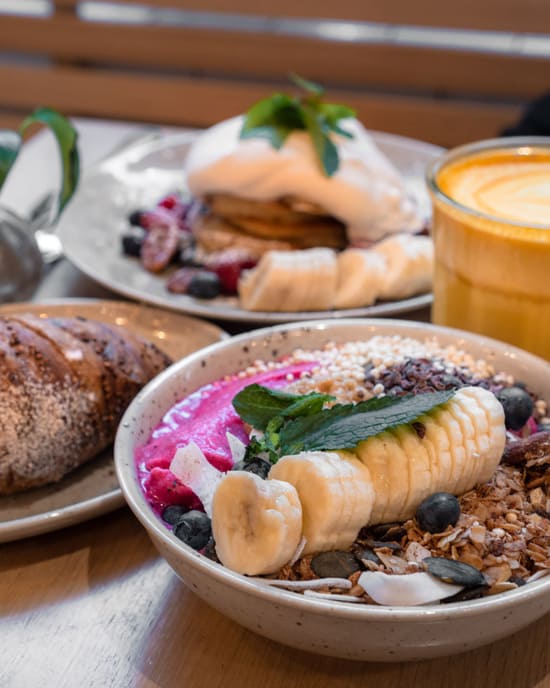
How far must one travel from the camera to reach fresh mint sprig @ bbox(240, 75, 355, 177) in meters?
1.92

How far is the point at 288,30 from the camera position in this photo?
380 cm

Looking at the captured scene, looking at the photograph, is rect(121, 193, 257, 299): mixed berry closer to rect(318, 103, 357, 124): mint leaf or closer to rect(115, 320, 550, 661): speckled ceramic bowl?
rect(318, 103, 357, 124): mint leaf

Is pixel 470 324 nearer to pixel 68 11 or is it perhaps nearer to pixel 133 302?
pixel 133 302

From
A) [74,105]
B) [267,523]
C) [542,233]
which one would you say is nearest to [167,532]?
[267,523]

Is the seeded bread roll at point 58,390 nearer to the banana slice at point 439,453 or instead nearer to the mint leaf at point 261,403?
the mint leaf at point 261,403

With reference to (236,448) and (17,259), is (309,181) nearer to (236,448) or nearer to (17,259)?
(17,259)

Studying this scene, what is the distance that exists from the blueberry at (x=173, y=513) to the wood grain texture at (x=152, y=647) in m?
0.13

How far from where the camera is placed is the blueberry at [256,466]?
953mm

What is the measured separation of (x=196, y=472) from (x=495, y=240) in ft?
1.91

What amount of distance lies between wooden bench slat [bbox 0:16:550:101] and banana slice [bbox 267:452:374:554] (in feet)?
9.89

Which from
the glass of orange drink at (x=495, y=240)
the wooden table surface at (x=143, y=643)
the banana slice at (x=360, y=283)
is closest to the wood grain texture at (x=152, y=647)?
the wooden table surface at (x=143, y=643)

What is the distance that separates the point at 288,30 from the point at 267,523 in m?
3.34

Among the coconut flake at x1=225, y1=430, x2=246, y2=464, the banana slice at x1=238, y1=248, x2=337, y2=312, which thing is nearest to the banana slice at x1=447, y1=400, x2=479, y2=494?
the coconut flake at x1=225, y1=430, x2=246, y2=464

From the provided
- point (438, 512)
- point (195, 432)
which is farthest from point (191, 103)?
point (438, 512)
